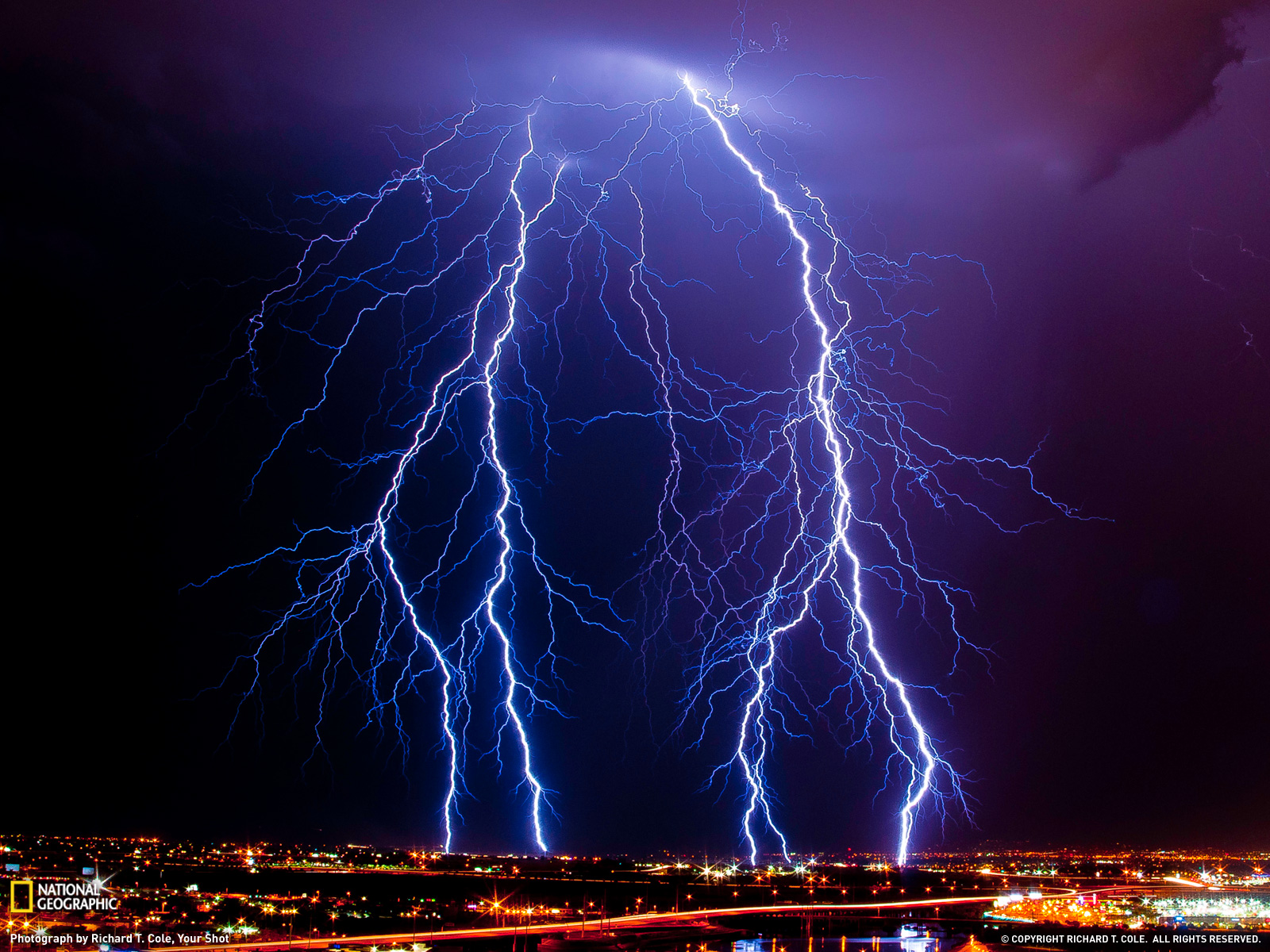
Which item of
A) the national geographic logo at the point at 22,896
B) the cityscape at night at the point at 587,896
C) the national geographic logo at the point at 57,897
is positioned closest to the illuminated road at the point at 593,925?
the cityscape at night at the point at 587,896

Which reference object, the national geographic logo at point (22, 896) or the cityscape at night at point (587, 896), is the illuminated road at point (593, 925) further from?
the national geographic logo at point (22, 896)

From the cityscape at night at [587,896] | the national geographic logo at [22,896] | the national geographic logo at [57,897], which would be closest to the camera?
the national geographic logo at [22,896]

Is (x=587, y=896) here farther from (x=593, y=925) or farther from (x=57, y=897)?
(x=57, y=897)

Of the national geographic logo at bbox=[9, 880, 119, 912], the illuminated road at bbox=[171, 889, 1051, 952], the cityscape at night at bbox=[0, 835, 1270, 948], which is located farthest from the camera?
the cityscape at night at bbox=[0, 835, 1270, 948]

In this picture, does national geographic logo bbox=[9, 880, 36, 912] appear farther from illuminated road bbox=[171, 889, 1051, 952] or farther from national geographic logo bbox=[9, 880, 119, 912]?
illuminated road bbox=[171, 889, 1051, 952]

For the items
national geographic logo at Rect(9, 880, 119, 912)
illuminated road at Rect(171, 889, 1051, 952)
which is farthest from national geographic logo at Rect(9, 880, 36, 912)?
illuminated road at Rect(171, 889, 1051, 952)

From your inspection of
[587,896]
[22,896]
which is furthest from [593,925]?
[22,896]

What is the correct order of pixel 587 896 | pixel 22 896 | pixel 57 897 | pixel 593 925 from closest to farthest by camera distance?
pixel 22 896, pixel 57 897, pixel 593 925, pixel 587 896
